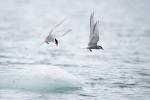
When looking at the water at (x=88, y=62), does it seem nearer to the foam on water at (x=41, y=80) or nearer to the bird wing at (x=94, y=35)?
the foam on water at (x=41, y=80)

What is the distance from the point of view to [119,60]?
30.2 meters

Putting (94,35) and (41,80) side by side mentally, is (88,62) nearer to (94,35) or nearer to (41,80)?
A: (41,80)

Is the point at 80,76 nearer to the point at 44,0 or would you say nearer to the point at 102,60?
the point at 102,60

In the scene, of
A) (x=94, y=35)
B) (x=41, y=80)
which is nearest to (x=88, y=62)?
(x=41, y=80)

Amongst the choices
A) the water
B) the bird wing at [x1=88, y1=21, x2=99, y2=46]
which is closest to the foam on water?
the water

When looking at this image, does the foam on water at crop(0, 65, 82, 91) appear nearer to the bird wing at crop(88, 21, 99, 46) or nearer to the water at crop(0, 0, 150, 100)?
the water at crop(0, 0, 150, 100)

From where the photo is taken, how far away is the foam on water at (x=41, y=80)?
20859mm

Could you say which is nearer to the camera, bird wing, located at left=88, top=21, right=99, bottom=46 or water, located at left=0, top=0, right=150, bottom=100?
bird wing, located at left=88, top=21, right=99, bottom=46

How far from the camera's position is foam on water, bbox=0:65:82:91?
20.9 meters

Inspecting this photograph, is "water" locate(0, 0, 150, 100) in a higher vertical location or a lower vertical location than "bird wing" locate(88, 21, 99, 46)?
lower

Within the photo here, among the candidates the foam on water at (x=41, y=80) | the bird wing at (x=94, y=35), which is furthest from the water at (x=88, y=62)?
the bird wing at (x=94, y=35)

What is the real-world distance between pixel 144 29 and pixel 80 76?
26.1m

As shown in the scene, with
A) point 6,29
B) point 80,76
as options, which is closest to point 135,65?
point 80,76

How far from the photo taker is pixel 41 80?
Result: 20828 millimetres
